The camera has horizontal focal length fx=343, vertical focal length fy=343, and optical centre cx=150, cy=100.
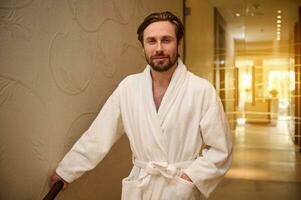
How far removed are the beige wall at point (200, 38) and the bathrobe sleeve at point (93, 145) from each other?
1.77 metres

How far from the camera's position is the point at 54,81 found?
3.90 feet

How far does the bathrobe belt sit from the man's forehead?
461mm

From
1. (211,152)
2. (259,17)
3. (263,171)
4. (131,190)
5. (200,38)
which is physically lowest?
(263,171)

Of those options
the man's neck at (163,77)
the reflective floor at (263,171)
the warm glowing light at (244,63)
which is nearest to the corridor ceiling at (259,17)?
the warm glowing light at (244,63)

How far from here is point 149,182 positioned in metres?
1.25

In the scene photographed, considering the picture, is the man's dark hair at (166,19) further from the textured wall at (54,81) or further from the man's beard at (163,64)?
the textured wall at (54,81)

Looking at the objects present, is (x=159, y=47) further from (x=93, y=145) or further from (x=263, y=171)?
(x=263, y=171)

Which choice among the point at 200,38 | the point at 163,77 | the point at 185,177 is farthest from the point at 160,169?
the point at 200,38

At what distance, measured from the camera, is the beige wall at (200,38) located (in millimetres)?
3244

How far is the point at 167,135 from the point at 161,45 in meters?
0.32

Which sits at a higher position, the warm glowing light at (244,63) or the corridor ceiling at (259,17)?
the corridor ceiling at (259,17)

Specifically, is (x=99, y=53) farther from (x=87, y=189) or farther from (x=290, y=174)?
(x=290, y=174)

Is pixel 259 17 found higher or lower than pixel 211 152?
higher

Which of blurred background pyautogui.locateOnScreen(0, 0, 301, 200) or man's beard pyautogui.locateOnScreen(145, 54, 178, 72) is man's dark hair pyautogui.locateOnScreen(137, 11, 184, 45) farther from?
blurred background pyautogui.locateOnScreen(0, 0, 301, 200)
